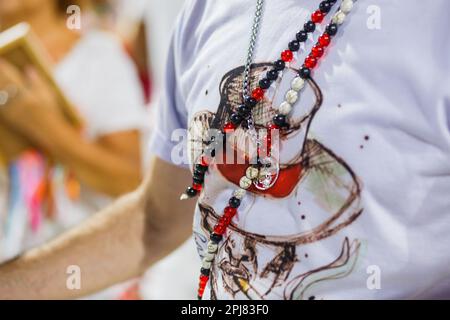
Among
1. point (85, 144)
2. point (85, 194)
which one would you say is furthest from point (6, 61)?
point (85, 194)

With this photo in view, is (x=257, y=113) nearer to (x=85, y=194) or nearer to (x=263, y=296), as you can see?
(x=263, y=296)

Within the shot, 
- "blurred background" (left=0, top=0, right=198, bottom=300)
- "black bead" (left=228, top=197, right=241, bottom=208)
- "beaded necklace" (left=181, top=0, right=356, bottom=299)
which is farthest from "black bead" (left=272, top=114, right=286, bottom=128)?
"blurred background" (left=0, top=0, right=198, bottom=300)

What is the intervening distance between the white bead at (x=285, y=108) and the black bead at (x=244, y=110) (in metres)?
0.04

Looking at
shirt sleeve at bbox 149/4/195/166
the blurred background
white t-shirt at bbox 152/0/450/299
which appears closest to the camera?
white t-shirt at bbox 152/0/450/299

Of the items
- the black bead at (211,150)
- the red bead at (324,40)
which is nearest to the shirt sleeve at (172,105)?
the black bead at (211,150)

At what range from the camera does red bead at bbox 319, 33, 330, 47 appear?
75 centimetres

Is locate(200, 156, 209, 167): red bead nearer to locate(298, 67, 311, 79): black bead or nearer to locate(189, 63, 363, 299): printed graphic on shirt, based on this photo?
locate(189, 63, 363, 299): printed graphic on shirt

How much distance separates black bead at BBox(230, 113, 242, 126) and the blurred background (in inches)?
37.4

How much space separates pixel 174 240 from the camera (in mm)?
1128

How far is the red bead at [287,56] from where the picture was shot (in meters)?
0.77

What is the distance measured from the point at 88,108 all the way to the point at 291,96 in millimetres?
1153

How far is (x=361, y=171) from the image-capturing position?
730mm

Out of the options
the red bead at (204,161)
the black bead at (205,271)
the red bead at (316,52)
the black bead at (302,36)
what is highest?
the black bead at (302,36)

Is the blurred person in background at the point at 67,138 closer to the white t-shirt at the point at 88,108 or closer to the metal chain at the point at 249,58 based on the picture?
the white t-shirt at the point at 88,108
